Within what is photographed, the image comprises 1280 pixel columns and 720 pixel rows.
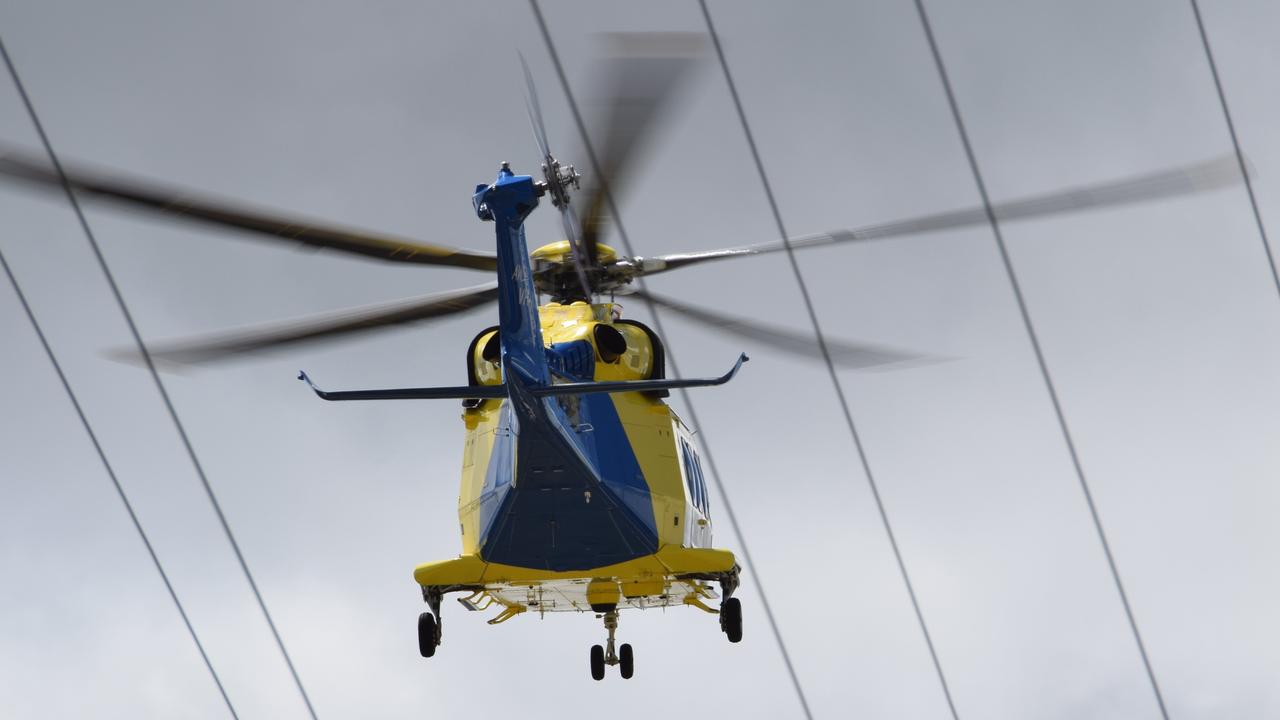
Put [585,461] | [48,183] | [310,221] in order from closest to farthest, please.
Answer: [48,183] → [310,221] → [585,461]

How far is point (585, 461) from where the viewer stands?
22.9 m

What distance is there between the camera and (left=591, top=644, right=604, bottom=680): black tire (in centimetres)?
2942

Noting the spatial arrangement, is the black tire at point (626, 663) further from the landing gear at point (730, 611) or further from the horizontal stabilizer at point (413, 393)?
the horizontal stabilizer at point (413, 393)

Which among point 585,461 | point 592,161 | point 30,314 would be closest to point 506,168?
point 592,161

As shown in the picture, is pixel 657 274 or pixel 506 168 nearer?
pixel 506 168

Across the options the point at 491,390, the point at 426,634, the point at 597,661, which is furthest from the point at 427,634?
the point at 491,390

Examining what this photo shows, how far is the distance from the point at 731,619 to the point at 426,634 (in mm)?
5089

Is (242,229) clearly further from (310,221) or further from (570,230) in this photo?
(570,230)

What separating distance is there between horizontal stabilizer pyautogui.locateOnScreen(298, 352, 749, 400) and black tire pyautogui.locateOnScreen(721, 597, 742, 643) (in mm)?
6884

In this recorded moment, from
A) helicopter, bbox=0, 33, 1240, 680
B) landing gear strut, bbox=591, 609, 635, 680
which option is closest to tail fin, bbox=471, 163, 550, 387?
helicopter, bbox=0, 33, 1240, 680

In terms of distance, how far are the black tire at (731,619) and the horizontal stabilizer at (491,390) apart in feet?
22.6

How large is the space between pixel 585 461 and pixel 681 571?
3.18 meters

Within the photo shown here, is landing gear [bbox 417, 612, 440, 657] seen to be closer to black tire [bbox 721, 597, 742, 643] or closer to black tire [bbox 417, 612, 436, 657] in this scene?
black tire [bbox 417, 612, 436, 657]

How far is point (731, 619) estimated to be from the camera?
2631 cm
